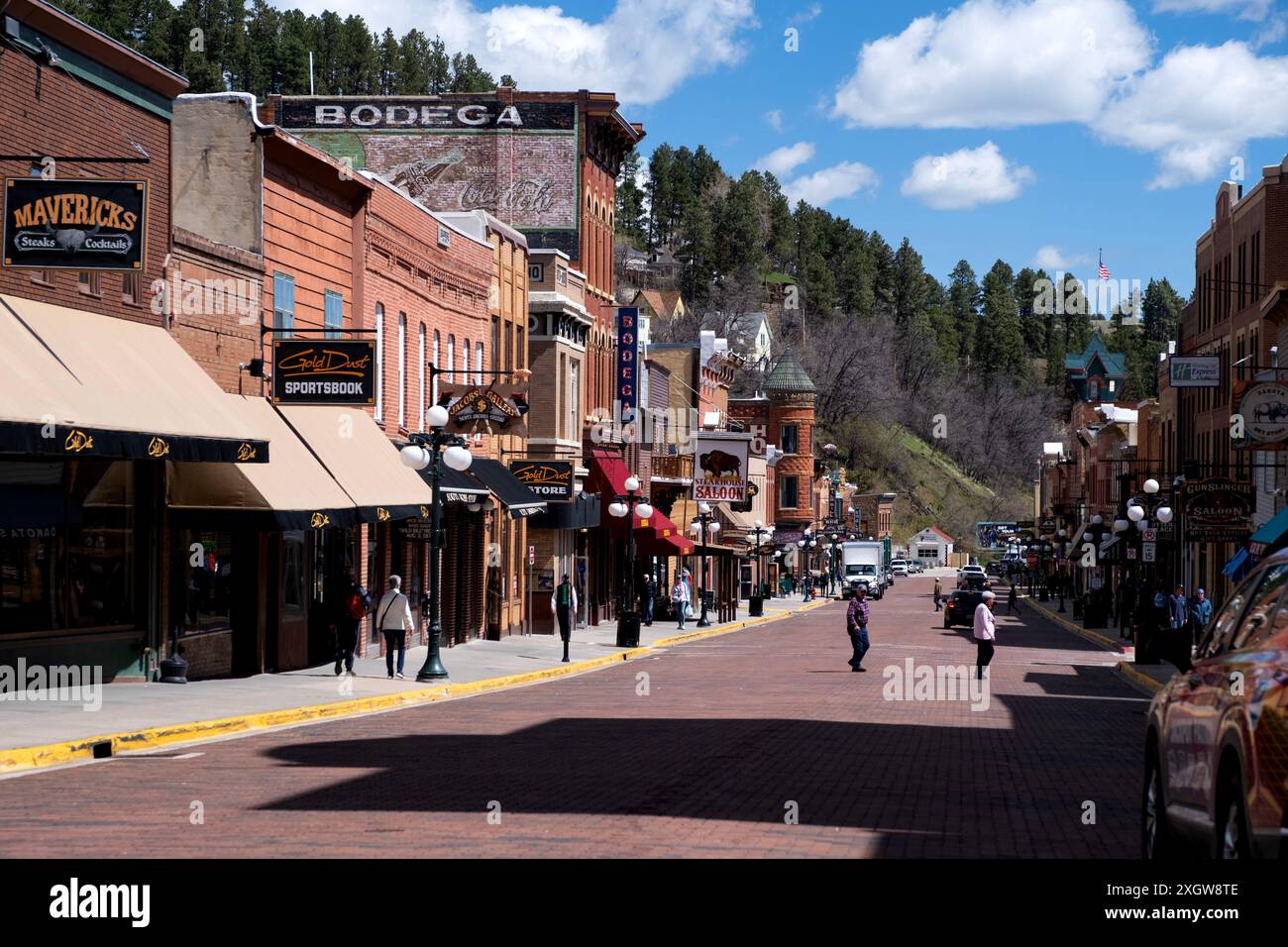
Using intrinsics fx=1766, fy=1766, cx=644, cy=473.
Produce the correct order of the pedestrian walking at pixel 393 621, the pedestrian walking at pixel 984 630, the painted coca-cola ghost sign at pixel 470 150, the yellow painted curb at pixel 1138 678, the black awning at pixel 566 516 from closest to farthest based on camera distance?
the pedestrian walking at pixel 393 621
the pedestrian walking at pixel 984 630
the yellow painted curb at pixel 1138 678
the black awning at pixel 566 516
the painted coca-cola ghost sign at pixel 470 150

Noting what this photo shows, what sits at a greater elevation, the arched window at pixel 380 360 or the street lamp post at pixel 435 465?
the arched window at pixel 380 360

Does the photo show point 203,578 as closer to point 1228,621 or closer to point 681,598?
point 1228,621

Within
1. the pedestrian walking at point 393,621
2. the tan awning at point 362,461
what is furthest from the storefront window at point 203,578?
the pedestrian walking at point 393,621

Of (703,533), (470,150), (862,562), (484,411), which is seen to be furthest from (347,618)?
(862,562)

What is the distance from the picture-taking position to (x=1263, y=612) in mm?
9312

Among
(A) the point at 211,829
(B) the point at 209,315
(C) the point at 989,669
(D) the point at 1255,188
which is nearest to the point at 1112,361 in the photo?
(D) the point at 1255,188

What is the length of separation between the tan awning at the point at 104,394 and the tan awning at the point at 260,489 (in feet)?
2.00

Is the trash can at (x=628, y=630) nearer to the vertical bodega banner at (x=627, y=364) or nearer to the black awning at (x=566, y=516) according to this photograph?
the black awning at (x=566, y=516)

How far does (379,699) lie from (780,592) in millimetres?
84348

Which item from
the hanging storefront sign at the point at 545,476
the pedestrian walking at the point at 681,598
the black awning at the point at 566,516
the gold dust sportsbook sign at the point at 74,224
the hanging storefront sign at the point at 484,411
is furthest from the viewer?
the pedestrian walking at the point at 681,598

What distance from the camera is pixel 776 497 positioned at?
4673 inches

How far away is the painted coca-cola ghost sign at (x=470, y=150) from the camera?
184 feet

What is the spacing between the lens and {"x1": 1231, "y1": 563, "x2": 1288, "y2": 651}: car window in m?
8.99

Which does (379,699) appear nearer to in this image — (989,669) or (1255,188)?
(989,669)
